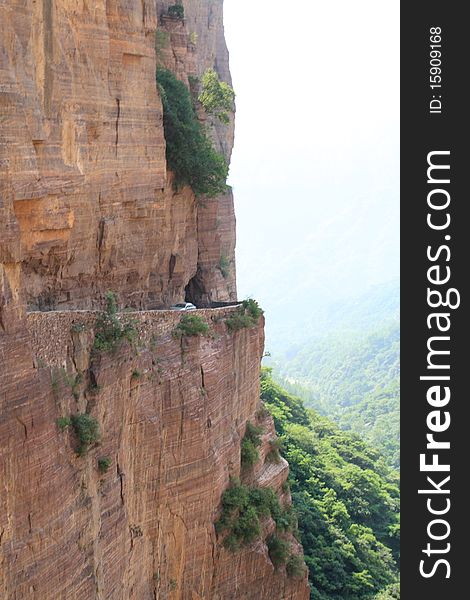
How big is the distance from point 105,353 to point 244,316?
9.07m

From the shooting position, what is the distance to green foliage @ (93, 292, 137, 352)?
25322mm

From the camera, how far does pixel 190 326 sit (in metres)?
29.7

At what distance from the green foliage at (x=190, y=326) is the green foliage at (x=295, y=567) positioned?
846 centimetres

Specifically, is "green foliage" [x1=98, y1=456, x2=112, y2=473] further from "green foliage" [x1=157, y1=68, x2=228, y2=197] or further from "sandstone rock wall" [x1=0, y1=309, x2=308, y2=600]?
"green foliage" [x1=157, y1=68, x2=228, y2=197]

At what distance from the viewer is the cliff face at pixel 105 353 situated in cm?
2127

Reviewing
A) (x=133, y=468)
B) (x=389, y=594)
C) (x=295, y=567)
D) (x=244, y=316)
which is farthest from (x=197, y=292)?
(x=133, y=468)

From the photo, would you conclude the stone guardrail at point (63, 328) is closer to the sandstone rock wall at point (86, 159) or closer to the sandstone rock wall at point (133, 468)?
the sandstone rock wall at point (133, 468)

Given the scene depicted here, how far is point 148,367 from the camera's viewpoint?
2744 cm

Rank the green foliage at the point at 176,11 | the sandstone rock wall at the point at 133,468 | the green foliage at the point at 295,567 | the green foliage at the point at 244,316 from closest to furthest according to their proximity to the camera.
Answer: the sandstone rock wall at the point at 133,468, the green foliage at the point at 244,316, the green foliage at the point at 295,567, the green foliage at the point at 176,11

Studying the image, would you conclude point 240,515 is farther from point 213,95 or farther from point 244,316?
point 213,95

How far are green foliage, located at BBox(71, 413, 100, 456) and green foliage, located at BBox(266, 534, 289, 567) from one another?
37.3ft

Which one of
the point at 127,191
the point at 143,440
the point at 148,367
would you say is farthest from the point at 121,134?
the point at 143,440

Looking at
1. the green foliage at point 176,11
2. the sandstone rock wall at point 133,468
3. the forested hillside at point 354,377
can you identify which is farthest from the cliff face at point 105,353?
the forested hillside at point 354,377

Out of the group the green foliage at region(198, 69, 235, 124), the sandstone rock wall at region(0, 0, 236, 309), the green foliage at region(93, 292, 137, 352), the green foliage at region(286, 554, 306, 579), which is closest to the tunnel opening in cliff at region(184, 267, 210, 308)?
the sandstone rock wall at region(0, 0, 236, 309)
